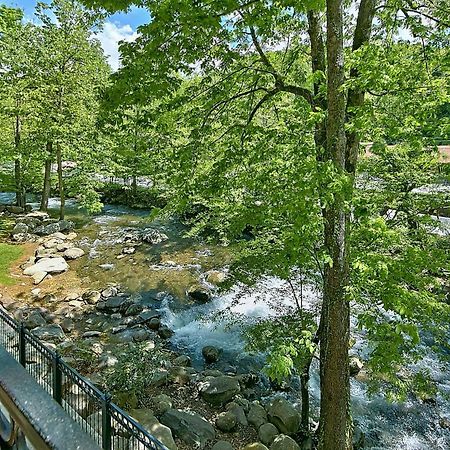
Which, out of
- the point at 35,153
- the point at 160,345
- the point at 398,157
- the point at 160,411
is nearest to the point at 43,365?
the point at 160,411

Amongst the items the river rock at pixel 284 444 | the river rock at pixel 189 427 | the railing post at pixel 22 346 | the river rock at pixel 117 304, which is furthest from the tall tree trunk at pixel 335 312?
the river rock at pixel 117 304

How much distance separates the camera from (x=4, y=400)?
0.89 meters

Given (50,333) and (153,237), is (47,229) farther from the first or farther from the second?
(50,333)

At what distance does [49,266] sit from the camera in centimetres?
1115

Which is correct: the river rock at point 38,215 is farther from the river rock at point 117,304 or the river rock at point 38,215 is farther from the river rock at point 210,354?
the river rock at point 210,354

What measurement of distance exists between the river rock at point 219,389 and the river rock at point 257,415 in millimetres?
419

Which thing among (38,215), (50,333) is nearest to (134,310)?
(50,333)

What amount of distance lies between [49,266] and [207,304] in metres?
4.87

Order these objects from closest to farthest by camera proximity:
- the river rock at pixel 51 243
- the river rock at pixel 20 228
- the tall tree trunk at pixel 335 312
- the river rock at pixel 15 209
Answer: the tall tree trunk at pixel 335 312
the river rock at pixel 51 243
the river rock at pixel 20 228
the river rock at pixel 15 209

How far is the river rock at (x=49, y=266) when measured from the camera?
10769mm

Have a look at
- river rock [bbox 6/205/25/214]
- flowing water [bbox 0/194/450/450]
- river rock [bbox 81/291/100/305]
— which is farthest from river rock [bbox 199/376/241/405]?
river rock [bbox 6/205/25/214]

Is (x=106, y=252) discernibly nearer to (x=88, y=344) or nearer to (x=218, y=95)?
(x=88, y=344)

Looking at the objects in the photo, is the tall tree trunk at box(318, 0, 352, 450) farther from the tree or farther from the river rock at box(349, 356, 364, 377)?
the river rock at box(349, 356, 364, 377)

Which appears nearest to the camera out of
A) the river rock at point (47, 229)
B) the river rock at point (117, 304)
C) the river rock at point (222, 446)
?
the river rock at point (222, 446)
